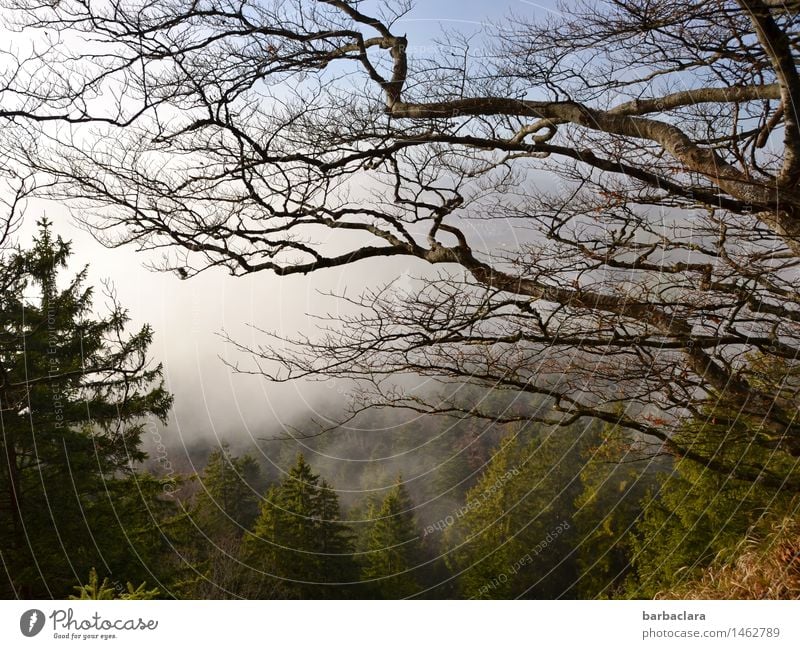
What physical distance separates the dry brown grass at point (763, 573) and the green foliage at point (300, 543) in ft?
34.5

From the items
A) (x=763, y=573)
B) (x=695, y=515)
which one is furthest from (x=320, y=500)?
(x=763, y=573)

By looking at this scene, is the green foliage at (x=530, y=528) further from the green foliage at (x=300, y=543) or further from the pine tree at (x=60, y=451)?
the pine tree at (x=60, y=451)

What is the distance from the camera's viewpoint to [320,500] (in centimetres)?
1605

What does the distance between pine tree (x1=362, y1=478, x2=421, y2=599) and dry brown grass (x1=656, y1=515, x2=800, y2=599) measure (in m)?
9.97

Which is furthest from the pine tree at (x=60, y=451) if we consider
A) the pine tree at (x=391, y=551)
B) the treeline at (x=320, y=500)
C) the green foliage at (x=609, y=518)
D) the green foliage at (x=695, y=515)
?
the green foliage at (x=609, y=518)

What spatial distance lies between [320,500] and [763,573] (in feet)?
41.5

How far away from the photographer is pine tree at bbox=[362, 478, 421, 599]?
53.0ft

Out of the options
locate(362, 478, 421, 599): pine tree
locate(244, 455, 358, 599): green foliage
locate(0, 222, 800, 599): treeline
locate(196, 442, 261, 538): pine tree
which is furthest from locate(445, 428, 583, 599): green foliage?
locate(196, 442, 261, 538): pine tree

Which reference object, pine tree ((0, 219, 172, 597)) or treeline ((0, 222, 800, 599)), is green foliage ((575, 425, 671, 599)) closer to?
treeline ((0, 222, 800, 599))

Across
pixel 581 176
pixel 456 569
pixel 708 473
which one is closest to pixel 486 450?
pixel 456 569

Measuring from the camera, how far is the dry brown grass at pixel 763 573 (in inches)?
177

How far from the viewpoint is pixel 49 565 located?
1047 cm
